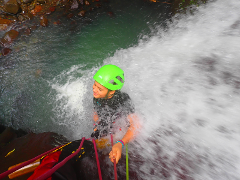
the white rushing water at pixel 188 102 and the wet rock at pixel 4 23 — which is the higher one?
the wet rock at pixel 4 23

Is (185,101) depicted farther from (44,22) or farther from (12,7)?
(12,7)

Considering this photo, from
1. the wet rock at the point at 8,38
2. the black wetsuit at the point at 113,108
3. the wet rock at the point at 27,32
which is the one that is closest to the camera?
the black wetsuit at the point at 113,108

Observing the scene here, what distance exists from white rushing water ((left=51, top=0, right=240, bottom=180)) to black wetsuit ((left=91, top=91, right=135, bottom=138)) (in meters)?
0.57

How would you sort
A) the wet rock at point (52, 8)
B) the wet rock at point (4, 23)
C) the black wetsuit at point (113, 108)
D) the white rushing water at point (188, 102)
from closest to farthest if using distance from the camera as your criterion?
the white rushing water at point (188, 102), the black wetsuit at point (113, 108), the wet rock at point (4, 23), the wet rock at point (52, 8)

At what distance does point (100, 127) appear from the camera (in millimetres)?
2432

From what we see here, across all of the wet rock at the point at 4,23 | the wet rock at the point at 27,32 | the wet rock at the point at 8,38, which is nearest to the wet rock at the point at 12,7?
the wet rock at the point at 4,23

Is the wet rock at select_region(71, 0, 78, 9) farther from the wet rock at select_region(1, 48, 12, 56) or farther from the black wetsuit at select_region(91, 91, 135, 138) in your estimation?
the black wetsuit at select_region(91, 91, 135, 138)

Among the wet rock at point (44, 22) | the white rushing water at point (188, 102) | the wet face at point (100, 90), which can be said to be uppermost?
the wet rock at point (44, 22)

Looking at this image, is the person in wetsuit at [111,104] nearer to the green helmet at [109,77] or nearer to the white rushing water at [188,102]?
the green helmet at [109,77]

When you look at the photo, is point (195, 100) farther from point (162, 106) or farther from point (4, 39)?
point (4, 39)

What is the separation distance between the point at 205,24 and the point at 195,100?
2.66 metres

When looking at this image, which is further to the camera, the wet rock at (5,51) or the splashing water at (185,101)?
the wet rock at (5,51)

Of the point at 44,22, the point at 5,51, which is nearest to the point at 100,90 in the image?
the point at 5,51

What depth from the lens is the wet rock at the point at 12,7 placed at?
6047 mm
